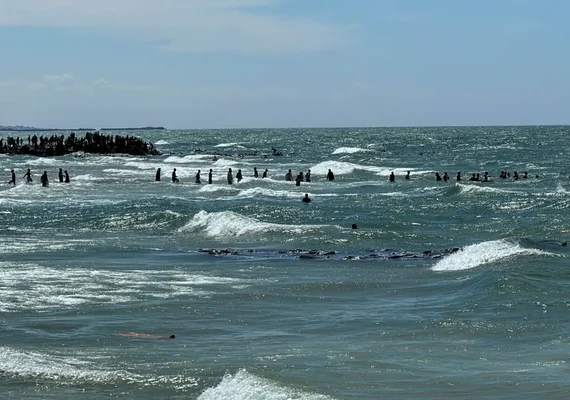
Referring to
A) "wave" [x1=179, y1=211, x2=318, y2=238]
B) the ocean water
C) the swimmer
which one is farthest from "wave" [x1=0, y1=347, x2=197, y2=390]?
"wave" [x1=179, y1=211, x2=318, y2=238]

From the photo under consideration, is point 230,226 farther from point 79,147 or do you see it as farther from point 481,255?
point 79,147

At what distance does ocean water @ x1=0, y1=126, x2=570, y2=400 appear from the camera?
14.3m

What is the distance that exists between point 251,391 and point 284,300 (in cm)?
796

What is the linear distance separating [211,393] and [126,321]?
5.71 m

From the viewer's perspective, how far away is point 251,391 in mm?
13312

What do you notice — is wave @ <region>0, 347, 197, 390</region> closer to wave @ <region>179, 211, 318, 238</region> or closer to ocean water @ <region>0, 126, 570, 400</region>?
ocean water @ <region>0, 126, 570, 400</region>

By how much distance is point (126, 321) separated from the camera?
61.9 ft

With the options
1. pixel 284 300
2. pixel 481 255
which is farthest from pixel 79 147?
pixel 284 300

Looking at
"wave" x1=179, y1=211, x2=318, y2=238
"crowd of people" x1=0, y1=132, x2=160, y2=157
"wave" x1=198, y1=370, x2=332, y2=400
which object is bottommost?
"wave" x1=179, y1=211, x2=318, y2=238

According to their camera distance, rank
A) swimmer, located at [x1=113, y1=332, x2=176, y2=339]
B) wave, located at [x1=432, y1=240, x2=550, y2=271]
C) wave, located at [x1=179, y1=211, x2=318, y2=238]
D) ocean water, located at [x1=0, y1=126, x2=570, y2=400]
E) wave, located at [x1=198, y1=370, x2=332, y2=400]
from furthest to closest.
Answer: wave, located at [x1=179, y1=211, x2=318, y2=238]
wave, located at [x1=432, y1=240, x2=550, y2=271]
swimmer, located at [x1=113, y1=332, x2=176, y2=339]
ocean water, located at [x1=0, y1=126, x2=570, y2=400]
wave, located at [x1=198, y1=370, x2=332, y2=400]

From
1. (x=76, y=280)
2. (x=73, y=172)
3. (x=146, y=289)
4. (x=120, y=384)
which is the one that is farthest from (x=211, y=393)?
(x=73, y=172)

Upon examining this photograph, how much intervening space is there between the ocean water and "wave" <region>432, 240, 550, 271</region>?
0.07 m

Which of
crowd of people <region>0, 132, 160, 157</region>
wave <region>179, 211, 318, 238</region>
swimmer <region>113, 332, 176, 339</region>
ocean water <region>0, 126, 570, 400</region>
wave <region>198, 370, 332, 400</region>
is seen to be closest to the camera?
wave <region>198, 370, 332, 400</region>

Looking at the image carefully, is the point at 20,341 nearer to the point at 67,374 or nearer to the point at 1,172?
the point at 67,374
